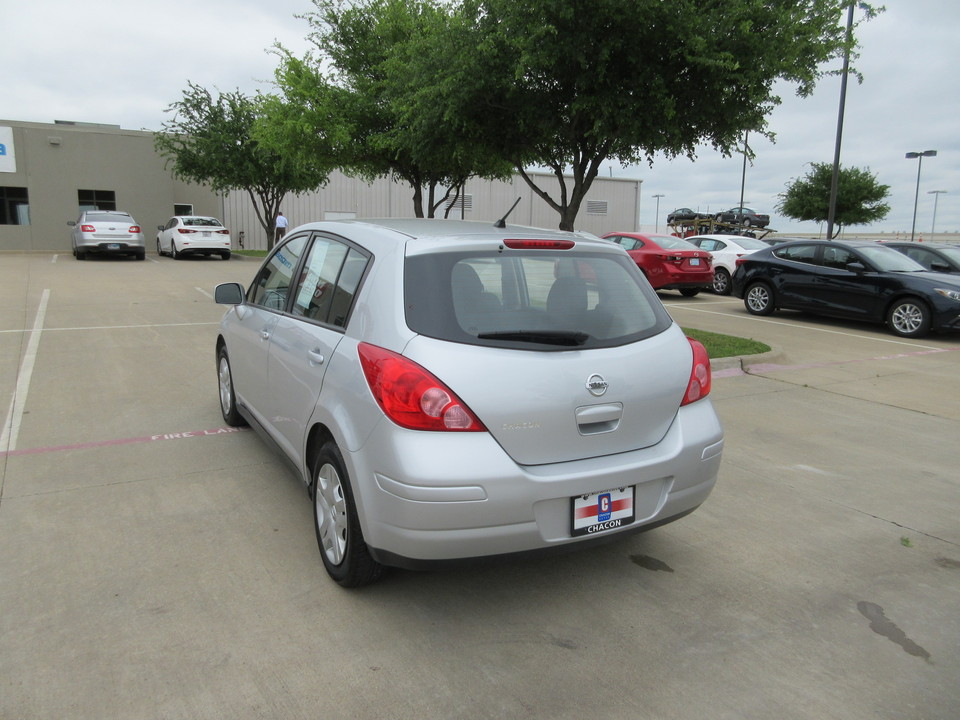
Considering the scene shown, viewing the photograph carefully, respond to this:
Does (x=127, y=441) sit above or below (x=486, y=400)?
below

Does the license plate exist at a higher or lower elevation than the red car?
lower

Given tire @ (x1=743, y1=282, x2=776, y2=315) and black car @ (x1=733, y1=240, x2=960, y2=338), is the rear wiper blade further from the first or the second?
tire @ (x1=743, y1=282, x2=776, y2=315)

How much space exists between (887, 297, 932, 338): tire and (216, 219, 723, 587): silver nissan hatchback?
9860mm

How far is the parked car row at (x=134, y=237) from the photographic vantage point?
2295 centimetres

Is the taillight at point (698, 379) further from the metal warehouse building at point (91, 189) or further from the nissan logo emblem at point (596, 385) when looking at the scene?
the metal warehouse building at point (91, 189)

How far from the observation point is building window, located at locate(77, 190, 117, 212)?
30031mm

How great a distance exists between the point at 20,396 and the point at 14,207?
2775cm

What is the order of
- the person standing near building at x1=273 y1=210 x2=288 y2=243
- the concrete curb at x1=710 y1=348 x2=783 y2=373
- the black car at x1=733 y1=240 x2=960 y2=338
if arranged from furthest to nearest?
the person standing near building at x1=273 y1=210 x2=288 y2=243
the black car at x1=733 y1=240 x2=960 y2=338
the concrete curb at x1=710 y1=348 x2=783 y2=373

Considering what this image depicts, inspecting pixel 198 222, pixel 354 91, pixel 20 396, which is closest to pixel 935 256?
pixel 354 91

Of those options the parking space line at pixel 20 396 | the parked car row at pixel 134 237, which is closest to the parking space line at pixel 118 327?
the parking space line at pixel 20 396

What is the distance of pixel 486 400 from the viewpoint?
281cm

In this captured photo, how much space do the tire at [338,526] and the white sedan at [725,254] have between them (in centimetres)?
1583

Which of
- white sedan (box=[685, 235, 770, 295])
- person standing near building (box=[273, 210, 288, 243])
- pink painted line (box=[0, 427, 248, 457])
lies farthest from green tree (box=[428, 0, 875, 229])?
person standing near building (box=[273, 210, 288, 243])

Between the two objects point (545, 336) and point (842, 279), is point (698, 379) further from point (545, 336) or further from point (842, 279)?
point (842, 279)
